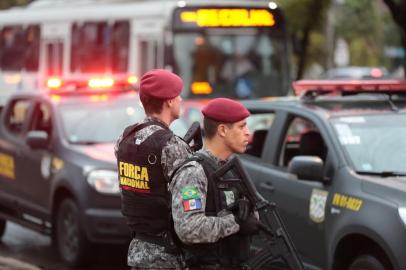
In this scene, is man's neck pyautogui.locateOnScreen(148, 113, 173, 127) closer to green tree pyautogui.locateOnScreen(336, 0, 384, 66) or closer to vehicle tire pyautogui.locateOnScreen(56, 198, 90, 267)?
vehicle tire pyautogui.locateOnScreen(56, 198, 90, 267)

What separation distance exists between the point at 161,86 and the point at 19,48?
2106 centimetres

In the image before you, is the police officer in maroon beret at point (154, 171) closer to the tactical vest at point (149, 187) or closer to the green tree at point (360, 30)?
the tactical vest at point (149, 187)

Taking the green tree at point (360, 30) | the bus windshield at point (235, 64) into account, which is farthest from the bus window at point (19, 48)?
the green tree at point (360, 30)

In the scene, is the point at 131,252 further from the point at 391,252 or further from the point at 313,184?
the point at 313,184

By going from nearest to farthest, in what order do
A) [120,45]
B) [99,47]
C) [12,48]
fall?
1. [120,45]
2. [99,47]
3. [12,48]

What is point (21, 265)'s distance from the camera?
870 cm

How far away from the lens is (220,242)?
14.2ft

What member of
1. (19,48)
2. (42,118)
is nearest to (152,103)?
(42,118)

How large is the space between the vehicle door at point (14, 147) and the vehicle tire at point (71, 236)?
99cm

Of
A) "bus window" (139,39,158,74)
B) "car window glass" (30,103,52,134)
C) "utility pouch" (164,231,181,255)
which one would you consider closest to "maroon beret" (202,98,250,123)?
"utility pouch" (164,231,181,255)

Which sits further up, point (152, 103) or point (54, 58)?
point (152, 103)

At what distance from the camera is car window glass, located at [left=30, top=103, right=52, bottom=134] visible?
1049 cm

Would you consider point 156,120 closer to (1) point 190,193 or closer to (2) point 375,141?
(1) point 190,193

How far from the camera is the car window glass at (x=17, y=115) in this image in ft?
36.1
